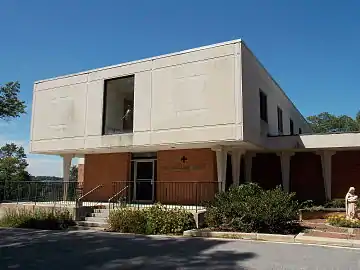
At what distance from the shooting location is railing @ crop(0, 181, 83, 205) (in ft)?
60.1

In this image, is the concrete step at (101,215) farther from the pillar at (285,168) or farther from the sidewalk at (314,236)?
the pillar at (285,168)

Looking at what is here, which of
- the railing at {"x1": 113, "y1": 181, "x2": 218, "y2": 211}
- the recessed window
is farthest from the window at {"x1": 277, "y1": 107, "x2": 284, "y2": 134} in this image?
the recessed window

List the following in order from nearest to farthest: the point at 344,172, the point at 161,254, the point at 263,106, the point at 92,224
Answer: the point at 161,254
the point at 92,224
the point at 263,106
the point at 344,172

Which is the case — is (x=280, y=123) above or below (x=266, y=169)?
above

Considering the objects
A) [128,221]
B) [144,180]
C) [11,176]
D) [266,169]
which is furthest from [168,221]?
[11,176]

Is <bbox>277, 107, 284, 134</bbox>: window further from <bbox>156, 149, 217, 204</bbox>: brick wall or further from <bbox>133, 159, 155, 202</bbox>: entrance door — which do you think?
<bbox>133, 159, 155, 202</bbox>: entrance door

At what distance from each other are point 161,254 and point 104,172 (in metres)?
12.4

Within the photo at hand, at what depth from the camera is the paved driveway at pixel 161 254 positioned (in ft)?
25.3

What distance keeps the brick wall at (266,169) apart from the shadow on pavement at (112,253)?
416 inches

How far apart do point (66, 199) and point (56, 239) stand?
7829 millimetres

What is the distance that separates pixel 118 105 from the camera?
1978 cm

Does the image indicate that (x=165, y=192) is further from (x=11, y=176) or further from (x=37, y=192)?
(x=11, y=176)

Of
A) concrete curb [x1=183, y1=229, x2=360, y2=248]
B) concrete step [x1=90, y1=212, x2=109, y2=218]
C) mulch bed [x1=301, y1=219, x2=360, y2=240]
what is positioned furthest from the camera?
concrete step [x1=90, y1=212, x2=109, y2=218]

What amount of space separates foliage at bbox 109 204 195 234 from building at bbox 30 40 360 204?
10.7ft
